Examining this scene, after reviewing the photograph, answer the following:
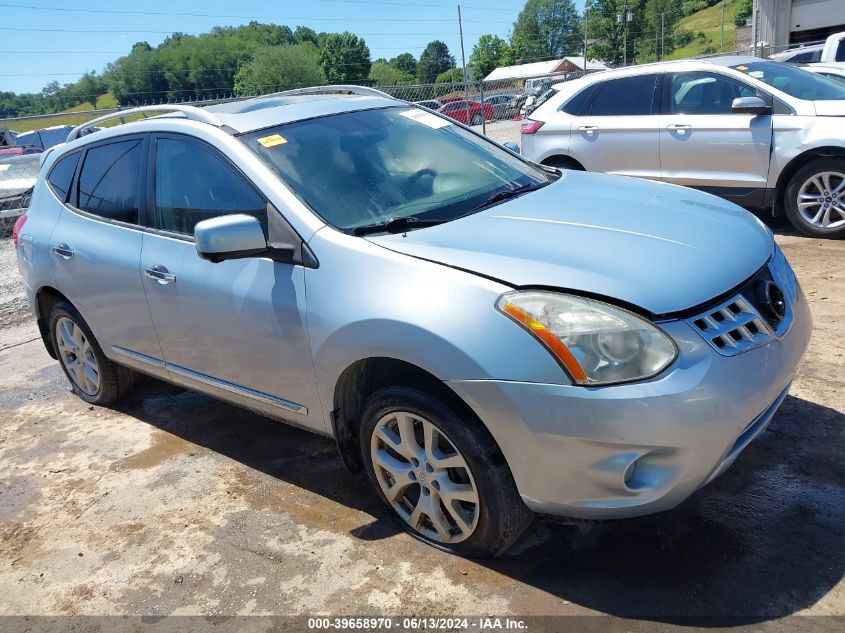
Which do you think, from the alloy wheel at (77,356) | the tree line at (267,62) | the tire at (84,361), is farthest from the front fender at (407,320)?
the tree line at (267,62)

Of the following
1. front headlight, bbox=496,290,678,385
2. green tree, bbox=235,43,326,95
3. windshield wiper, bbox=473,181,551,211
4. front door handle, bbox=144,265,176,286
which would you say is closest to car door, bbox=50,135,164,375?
front door handle, bbox=144,265,176,286

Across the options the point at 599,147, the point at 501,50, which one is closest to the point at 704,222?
the point at 599,147

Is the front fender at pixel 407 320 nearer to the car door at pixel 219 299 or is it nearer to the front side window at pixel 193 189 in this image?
the car door at pixel 219 299

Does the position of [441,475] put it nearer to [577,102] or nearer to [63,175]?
[63,175]

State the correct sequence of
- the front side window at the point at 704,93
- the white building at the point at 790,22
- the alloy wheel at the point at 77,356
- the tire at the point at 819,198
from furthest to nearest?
the white building at the point at 790,22 → the front side window at the point at 704,93 → the tire at the point at 819,198 → the alloy wheel at the point at 77,356

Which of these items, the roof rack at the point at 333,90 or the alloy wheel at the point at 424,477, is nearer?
the alloy wheel at the point at 424,477

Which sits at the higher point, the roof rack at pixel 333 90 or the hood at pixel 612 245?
the roof rack at pixel 333 90

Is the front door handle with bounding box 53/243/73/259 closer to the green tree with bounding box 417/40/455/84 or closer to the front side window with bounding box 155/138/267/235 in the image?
the front side window with bounding box 155/138/267/235

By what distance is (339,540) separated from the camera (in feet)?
10.2

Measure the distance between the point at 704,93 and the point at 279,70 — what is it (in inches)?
2740

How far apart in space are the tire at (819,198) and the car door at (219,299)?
210 inches

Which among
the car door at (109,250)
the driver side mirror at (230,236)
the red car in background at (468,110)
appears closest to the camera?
the driver side mirror at (230,236)

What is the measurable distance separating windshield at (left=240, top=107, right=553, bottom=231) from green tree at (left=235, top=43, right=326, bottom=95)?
221 ft

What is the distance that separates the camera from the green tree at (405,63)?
105 meters
